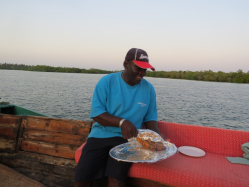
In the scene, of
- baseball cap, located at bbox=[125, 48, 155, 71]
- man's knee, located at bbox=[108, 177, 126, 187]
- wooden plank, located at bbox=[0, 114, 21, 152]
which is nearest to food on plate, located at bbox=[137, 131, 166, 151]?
man's knee, located at bbox=[108, 177, 126, 187]

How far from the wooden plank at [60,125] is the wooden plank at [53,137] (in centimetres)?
6

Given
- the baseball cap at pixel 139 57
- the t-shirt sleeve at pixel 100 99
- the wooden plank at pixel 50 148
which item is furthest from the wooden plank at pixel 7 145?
the baseball cap at pixel 139 57

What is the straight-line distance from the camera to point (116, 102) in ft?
6.08

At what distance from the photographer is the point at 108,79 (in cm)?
192

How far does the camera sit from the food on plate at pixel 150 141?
173 cm

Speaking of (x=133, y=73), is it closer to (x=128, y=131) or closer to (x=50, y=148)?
(x=128, y=131)

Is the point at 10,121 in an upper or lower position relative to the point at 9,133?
upper

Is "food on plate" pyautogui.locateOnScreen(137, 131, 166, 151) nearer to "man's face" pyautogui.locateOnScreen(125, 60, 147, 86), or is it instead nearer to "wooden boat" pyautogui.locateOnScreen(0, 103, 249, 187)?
"wooden boat" pyautogui.locateOnScreen(0, 103, 249, 187)

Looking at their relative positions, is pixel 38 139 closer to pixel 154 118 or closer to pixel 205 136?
pixel 154 118

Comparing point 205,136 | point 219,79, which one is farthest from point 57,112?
point 219,79

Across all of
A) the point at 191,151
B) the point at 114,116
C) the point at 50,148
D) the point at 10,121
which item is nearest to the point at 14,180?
the point at 50,148

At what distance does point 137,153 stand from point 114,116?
401 mm

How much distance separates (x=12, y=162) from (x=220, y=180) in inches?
116

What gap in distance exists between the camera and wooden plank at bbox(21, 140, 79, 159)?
2.84 m
